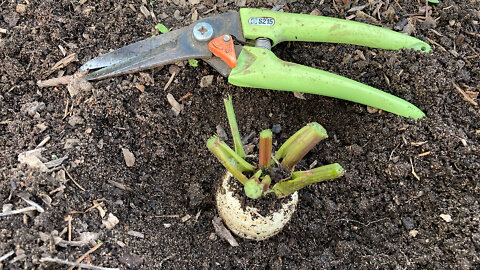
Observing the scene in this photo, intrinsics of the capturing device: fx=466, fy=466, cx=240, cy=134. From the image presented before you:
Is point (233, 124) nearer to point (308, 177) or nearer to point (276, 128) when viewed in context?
point (308, 177)

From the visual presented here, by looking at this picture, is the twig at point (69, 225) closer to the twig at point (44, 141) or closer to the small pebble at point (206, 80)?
the twig at point (44, 141)

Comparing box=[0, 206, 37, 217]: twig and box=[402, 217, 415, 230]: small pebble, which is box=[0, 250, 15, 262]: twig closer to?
box=[0, 206, 37, 217]: twig

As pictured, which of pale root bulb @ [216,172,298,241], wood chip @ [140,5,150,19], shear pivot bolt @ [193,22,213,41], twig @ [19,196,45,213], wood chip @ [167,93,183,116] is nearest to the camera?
twig @ [19,196,45,213]

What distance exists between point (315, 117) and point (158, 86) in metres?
0.61

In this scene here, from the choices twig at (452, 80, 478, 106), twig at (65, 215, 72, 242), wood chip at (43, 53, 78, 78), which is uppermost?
wood chip at (43, 53, 78, 78)

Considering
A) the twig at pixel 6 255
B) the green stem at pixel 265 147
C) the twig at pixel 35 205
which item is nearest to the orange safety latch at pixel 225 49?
the green stem at pixel 265 147

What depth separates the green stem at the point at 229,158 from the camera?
1334 mm

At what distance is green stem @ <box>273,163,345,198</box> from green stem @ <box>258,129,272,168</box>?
0.08 m

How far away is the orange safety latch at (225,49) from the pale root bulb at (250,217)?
40 centimetres

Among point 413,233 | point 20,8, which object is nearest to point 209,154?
point 413,233

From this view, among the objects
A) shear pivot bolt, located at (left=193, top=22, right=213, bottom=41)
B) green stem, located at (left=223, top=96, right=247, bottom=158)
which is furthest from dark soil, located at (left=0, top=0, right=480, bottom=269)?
green stem, located at (left=223, top=96, right=247, bottom=158)

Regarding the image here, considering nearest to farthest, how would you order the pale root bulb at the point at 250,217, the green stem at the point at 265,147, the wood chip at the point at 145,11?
1. the green stem at the point at 265,147
2. the pale root bulb at the point at 250,217
3. the wood chip at the point at 145,11

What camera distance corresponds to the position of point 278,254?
5.33 feet

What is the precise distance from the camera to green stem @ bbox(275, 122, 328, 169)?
1.26 meters
